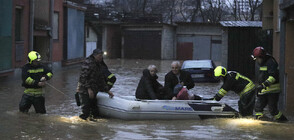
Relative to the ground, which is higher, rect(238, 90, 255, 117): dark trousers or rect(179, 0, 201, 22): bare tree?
rect(179, 0, 201, 22): bare tree

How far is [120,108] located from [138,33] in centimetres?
4008

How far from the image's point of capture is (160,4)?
229 ft

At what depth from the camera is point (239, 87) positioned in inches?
465

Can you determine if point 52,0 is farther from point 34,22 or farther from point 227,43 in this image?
point 227,43

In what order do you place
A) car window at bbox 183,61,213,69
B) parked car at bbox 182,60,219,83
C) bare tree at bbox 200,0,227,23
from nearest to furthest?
1. parked car at bbox 182,60,219,83
2. car window at bbox 183,61,213,69
3. bare tree at bbox 200,0,227,23

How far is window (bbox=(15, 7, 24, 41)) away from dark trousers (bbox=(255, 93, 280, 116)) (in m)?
15.9

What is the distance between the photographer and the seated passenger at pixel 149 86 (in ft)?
40.4

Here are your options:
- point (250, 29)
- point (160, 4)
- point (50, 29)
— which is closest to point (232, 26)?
point (250, 29)

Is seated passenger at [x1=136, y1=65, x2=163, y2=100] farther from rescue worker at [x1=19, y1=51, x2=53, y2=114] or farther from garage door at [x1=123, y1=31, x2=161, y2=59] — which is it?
garage door at [x1=123, y1=31, x2=161, y2=59]

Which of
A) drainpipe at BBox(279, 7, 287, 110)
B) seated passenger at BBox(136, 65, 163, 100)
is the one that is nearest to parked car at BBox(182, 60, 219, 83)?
drainpipe at BBox(279, 7, 287, 110)

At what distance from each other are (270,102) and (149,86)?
2740 mm

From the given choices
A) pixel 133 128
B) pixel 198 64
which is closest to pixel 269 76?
pixel 133 128

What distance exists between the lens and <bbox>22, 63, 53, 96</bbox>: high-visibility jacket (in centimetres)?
1151

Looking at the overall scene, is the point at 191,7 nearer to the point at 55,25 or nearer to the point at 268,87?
the point at 55,25
